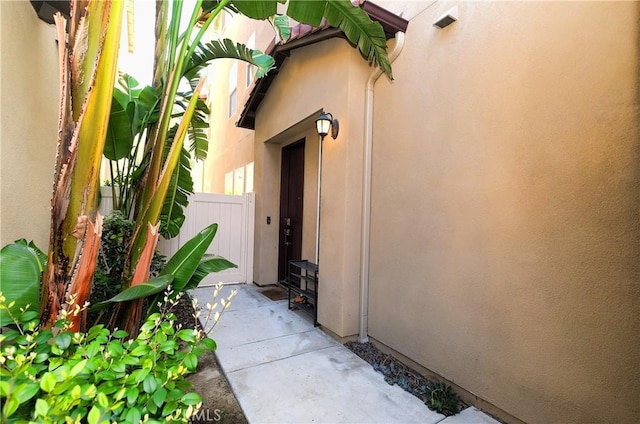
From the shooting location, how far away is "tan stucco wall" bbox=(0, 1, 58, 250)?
2277 millimetres

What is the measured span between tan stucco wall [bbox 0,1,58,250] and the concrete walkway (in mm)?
2368

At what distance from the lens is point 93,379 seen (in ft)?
3.97

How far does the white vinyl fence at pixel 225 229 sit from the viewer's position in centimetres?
602

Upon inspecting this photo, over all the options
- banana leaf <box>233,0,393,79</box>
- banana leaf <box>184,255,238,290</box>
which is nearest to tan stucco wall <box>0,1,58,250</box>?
banana leaf <box>184,255,238,290</box>

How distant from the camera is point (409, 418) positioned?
235cm

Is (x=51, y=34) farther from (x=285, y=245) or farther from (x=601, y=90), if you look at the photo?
(x=601, y=90)

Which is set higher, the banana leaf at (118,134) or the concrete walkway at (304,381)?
the banana leaf at (118,134)

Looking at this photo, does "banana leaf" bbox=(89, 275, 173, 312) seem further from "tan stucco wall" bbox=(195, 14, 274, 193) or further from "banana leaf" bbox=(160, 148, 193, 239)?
"tan stucco wall" bbox=(195, 14, 274, 193)

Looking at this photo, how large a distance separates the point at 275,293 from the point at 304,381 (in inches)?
123

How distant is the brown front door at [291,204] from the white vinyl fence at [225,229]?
2.57ft

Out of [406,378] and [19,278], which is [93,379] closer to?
[19,278]

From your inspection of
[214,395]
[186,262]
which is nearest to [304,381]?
[214,395]

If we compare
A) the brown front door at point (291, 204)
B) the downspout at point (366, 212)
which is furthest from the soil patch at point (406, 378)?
the brown front door at point (291, 204)

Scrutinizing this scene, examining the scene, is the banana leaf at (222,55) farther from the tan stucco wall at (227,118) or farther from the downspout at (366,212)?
the tan stucco wall at (227,118)
